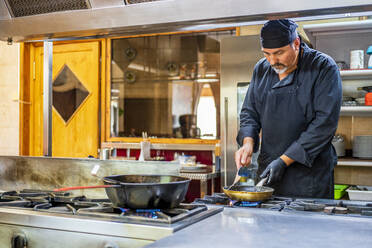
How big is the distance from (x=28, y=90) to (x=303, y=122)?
194 inches

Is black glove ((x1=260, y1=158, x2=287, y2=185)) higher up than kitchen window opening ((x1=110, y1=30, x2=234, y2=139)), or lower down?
lower down

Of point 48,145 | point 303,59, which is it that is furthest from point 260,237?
point 48,145

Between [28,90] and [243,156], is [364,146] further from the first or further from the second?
[28,90]

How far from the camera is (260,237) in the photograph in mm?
1119

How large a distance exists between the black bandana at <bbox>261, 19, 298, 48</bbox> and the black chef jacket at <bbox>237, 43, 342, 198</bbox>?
0.18m

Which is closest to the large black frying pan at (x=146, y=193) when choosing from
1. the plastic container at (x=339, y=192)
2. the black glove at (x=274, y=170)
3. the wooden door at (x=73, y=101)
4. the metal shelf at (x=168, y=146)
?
the black glove at (x=274, y=170)

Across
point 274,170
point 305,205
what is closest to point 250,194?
point 305,205

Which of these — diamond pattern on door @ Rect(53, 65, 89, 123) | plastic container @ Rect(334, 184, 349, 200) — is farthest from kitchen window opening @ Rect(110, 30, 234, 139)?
plastic container @ Rect(334, 184, 349, 200)

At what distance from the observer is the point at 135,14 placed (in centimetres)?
187

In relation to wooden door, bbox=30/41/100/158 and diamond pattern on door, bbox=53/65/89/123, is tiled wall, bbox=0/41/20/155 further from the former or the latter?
diamond pattern on door, bbox=53/65/89/123

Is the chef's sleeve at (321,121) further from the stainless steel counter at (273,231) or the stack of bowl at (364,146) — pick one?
the stack of bowl at (364,146)

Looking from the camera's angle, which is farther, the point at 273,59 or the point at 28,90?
the point at 28,90

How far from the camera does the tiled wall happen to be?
19.4 ft

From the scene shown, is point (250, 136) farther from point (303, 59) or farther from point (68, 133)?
point (68, 133)
